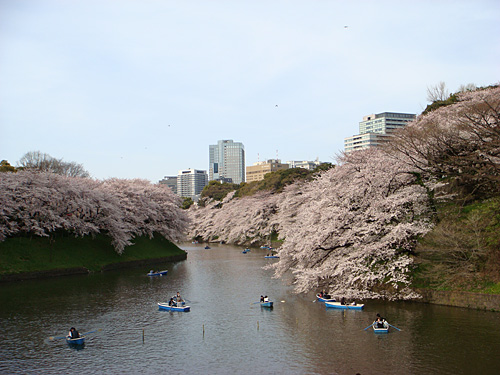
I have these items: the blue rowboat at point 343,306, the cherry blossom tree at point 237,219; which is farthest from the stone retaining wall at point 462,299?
the cherry blossom tree at point 237,219

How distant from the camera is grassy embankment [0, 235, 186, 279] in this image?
47.6 metres

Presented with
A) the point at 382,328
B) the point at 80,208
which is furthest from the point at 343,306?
the point at 80,208

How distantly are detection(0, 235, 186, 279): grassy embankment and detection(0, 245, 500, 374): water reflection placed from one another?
7.41 m

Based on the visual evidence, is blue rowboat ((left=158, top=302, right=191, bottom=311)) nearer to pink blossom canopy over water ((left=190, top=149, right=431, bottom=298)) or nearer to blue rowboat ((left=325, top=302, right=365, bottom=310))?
pink blossom canopy over water ((left=190, top=149, right=431, bottom=298))

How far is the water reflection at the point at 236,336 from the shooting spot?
856 inches

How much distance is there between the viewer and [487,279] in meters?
29.5

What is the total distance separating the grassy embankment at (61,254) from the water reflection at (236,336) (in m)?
7.41

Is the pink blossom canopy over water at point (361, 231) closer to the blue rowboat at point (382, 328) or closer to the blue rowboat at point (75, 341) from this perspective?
the blue rowboat at point (382, 328)

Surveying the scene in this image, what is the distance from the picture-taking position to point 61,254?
53.0m

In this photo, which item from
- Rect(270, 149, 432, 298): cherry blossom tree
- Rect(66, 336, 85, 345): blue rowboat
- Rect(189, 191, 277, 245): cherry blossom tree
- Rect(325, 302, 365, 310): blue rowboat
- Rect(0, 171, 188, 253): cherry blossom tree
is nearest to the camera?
Rect(66, 336, 85, 345): blue rowboat

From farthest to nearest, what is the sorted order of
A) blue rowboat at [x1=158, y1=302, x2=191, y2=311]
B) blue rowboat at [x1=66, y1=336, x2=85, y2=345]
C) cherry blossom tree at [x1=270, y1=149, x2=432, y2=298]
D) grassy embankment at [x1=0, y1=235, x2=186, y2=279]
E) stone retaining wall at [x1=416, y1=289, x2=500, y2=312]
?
1. grassy embankment at [x1=0, y1=235, x2=186, y2=279]
2. blue rowboat at [x1=158, y1=302, x2=191, y2=311]
3. cherry blossom tree at [x1=270, y1=149, x2=432, y2=298]
4. stone retaining wall at [x1=416, y1=289, x2=500, y2=312]
5. blue rowboat at [x1=66, y1=336, x2=85, y2=345]

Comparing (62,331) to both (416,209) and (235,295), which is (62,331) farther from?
(416,209)

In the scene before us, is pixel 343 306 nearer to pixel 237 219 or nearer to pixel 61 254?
pixel 61 254

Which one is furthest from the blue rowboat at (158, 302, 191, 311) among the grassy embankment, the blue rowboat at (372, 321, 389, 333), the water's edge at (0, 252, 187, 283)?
the grassy embankment
